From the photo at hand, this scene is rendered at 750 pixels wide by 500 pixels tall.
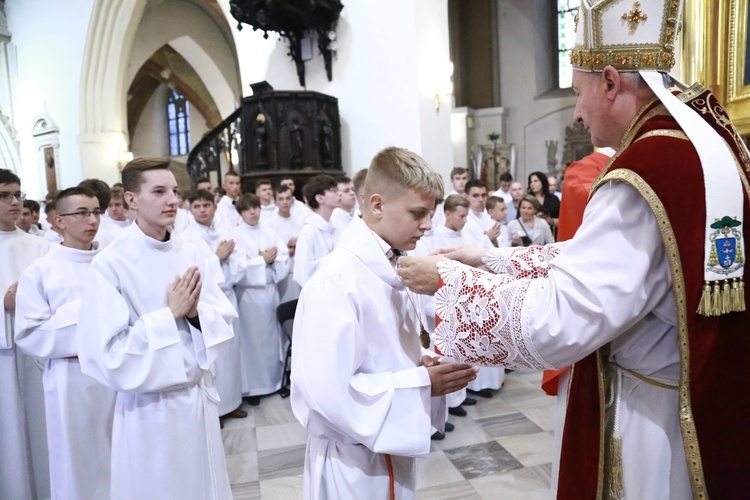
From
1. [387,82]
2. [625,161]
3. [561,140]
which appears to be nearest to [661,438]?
[625,161]

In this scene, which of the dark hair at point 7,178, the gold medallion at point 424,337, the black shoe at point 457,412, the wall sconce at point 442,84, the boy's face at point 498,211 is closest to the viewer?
the gold medallion at point 424,337

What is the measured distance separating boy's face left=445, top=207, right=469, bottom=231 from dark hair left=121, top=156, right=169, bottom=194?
9.91 feet

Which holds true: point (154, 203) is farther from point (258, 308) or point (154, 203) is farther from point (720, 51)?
point (258, 308)

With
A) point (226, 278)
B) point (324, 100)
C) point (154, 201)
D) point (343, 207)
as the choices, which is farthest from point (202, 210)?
point (324, 100)

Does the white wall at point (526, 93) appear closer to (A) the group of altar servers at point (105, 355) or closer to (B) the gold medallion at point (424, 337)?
(A) the group of altar servers at point (105, 355)

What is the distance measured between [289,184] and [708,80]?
15.6 ft

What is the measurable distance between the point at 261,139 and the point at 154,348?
6.46m

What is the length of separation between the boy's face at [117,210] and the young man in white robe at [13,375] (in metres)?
2.23

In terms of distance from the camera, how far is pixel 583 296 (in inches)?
53.6

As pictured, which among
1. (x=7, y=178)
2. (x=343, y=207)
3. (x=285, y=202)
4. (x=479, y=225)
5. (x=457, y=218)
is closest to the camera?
(x=7, y=178)

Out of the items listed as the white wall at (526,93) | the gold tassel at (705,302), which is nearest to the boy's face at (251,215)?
the gold tassel at (705,302)

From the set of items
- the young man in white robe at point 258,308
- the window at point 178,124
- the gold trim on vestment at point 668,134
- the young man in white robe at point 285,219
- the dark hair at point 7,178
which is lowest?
the young man in white robe at point 258,308

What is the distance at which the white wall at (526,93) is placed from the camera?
1546 centimetres

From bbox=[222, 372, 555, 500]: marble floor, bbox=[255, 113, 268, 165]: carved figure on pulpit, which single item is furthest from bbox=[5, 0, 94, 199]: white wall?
bbox=[222, 372, 555, 500]: marble floor
